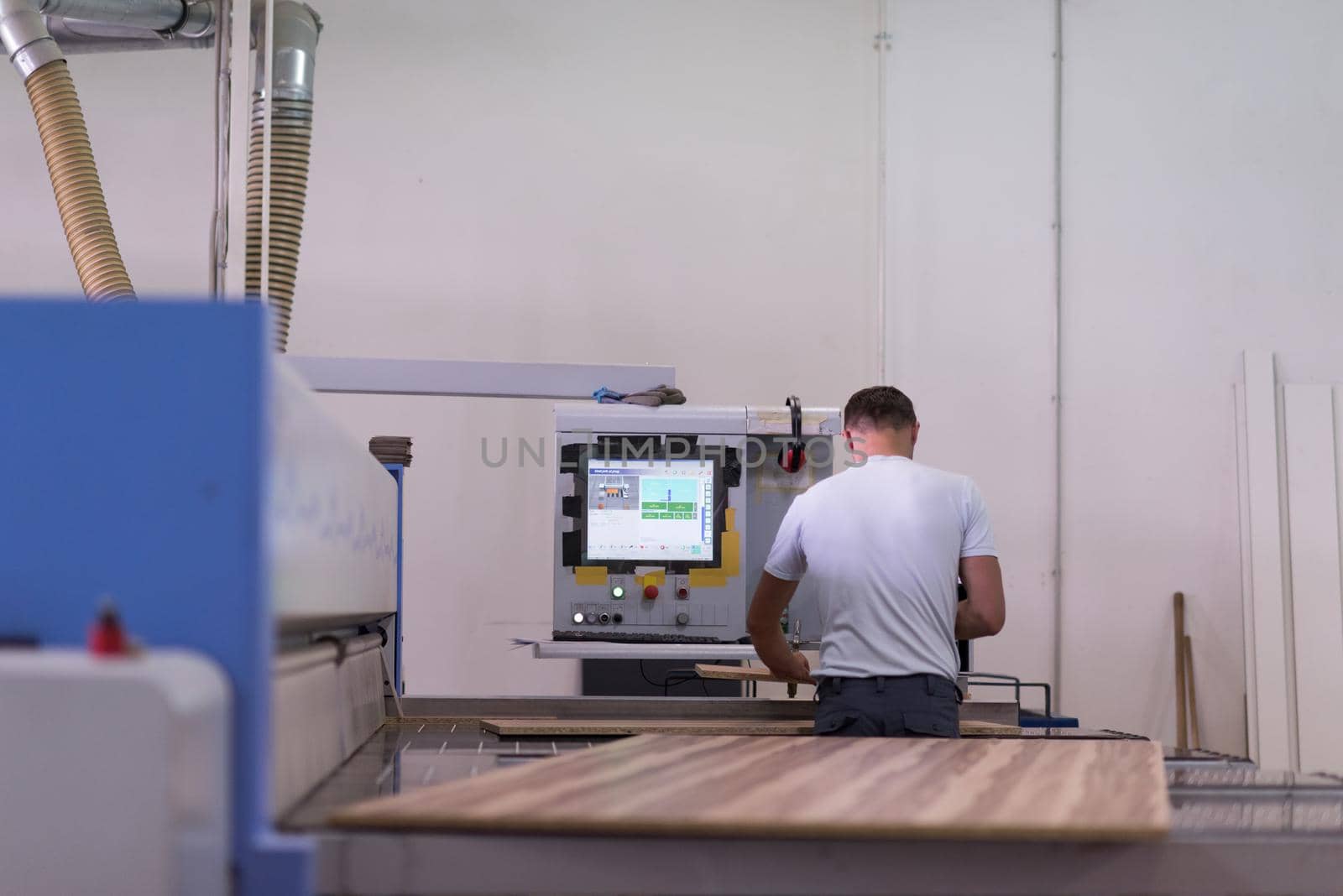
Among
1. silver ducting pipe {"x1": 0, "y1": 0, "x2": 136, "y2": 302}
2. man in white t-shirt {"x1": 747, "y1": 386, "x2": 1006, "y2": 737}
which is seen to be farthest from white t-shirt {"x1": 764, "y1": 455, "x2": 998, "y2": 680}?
silver ducting pipe {"x1": 0, "y1": 0, "x2": 136, "y2": 302}

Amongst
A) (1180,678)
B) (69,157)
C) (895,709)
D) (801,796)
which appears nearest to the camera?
(801,796)

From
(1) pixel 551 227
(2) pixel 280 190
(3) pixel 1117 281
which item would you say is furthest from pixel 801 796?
(3) pixel 1117 281

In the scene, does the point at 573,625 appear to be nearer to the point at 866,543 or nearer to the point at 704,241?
the point at 866,543

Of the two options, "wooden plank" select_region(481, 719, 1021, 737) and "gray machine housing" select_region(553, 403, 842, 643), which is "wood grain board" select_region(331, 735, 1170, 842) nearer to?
"wooden plank" select_region(481, 719, 1021, 737)

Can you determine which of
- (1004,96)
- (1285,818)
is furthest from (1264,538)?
(1285,818)

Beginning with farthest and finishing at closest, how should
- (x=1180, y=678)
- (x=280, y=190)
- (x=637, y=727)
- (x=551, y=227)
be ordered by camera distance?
(x=551, y=227) → (x=1180, y=678) → (x=280, y=190) → (x=637, y=727)

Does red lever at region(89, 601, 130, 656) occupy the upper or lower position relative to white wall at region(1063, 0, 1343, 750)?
lower

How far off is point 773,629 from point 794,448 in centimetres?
125

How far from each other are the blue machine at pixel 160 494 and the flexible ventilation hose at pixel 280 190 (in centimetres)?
191

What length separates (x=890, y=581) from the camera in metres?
2.38

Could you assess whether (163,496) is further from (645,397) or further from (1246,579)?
A: (1246,579)

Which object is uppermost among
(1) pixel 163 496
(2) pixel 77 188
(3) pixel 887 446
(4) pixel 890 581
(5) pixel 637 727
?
(2) pixel 77 188

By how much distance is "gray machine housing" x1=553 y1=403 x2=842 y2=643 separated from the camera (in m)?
3.71

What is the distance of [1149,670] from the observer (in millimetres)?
4832
